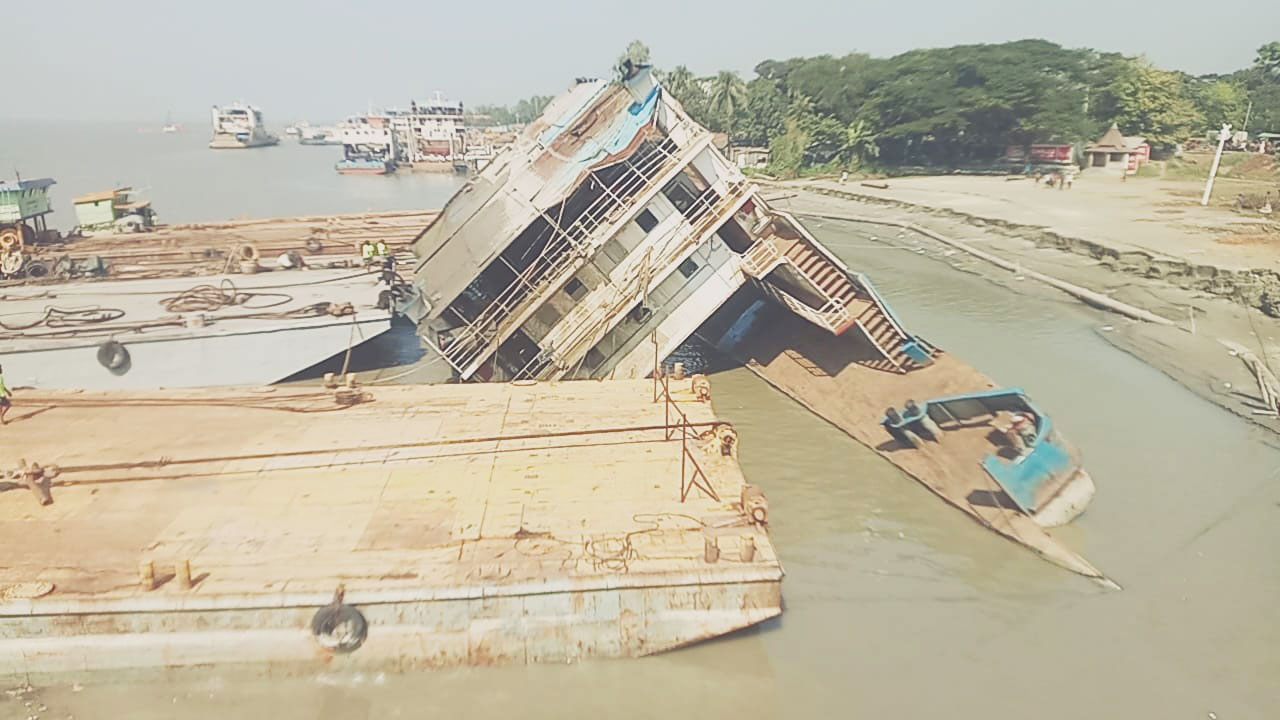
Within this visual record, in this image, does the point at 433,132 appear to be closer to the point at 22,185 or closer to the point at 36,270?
the point at 22,185

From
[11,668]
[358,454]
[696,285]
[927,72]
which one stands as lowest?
[11,668]

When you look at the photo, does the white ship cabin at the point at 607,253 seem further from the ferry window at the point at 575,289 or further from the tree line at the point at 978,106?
the tree line at the point at 978,106

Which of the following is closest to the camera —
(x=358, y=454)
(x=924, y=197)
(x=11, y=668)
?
(x=11, y=668)

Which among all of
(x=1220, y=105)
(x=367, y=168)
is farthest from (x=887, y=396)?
(x=367, y=168)

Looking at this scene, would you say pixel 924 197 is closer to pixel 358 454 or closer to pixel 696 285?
pixel 696 285

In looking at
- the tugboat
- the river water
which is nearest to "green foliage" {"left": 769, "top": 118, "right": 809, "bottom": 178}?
the tugboat

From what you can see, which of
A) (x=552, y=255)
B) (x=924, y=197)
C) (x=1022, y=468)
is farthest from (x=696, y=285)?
(x=924, y=197)
